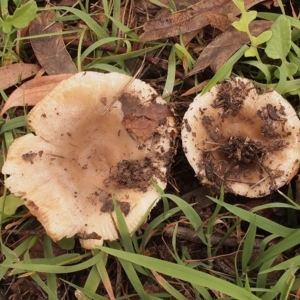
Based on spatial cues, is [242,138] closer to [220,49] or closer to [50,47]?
[220,49]

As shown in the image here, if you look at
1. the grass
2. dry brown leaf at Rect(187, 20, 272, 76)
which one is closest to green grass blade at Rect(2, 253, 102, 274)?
the grass

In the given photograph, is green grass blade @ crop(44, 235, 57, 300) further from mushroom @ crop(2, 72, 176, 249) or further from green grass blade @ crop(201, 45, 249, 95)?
green grass blade @ crop(201, 45, 249, 95)

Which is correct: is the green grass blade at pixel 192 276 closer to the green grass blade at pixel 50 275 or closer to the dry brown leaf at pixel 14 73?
the green grass blade at pixel 50 275

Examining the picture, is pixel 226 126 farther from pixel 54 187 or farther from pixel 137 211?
pixel 54 187

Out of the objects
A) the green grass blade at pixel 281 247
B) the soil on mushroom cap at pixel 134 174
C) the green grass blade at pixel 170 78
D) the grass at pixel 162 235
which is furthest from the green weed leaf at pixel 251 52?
the green grass blade at pixel 281 247

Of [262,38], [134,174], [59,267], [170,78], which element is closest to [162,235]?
[134,174]

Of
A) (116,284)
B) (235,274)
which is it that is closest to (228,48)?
(235,274)
